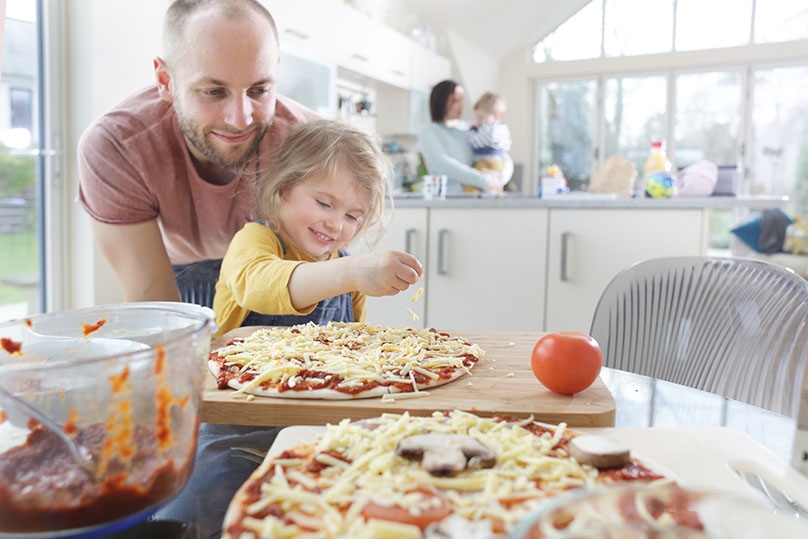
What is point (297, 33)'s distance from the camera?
4637 millimetres

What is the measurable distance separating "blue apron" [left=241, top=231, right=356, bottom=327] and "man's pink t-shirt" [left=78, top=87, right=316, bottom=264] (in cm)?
31

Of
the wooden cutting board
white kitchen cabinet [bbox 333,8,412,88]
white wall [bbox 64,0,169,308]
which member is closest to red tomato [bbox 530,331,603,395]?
the wooden cutting board

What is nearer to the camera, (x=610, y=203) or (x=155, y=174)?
(x=155, y=174)

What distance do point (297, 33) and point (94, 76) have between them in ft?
5.27

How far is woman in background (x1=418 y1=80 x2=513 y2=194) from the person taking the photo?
4527 millimetres

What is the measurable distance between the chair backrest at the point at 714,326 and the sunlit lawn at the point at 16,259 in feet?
9.67

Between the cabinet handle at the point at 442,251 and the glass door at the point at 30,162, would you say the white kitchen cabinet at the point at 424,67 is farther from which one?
the glass door at the point at 30,162

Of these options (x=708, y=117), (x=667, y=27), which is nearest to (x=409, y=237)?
(x=708, y=117)

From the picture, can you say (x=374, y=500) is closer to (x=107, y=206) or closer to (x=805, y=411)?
(x=805, y=411)

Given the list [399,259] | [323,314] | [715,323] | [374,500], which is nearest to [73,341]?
[374,500]

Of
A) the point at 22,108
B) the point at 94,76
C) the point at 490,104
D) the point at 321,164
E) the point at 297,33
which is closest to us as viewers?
the point at 321,164

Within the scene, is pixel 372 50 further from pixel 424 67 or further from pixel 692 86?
pixel 692 86

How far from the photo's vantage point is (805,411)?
1.09m

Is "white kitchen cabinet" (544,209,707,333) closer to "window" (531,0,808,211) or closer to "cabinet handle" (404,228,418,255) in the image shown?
"cabinet handle" (404,228,418,255)
